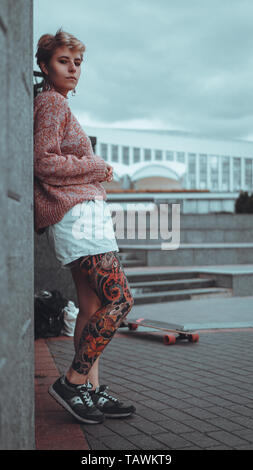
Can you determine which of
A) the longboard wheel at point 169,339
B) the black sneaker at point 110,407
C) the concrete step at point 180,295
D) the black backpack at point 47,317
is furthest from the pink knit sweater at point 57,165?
the concrete step at point 180,295

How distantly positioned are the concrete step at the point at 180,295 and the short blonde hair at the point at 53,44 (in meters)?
5.83

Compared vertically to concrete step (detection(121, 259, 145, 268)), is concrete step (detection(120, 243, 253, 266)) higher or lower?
higher

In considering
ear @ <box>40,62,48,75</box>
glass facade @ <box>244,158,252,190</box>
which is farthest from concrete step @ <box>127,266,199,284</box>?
glass facade @ <box>244,158,252,190</box>

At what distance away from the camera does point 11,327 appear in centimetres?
143

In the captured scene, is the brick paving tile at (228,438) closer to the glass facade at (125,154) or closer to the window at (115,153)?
the window at (115,153)

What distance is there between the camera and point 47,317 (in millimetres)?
5551

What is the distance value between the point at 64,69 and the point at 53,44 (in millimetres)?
137

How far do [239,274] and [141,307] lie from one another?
2388mm

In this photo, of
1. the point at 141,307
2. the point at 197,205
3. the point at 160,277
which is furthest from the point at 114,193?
the point at 141,307

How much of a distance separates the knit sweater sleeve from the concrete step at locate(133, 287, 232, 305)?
18.9 ft

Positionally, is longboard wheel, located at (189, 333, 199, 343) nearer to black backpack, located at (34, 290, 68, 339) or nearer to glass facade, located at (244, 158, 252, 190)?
black backpack, located at (34, 290, 68, 339)

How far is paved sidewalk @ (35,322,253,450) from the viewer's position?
256 cm

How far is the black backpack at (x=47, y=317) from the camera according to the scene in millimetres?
5508
